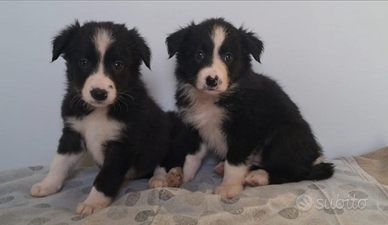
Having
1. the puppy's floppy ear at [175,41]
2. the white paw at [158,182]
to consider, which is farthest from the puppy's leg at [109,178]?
the puppy's floppy ear at [175,41]

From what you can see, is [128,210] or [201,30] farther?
[201,30]

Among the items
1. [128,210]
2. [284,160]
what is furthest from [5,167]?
[284,160]

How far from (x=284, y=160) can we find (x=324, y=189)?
1.14 ft

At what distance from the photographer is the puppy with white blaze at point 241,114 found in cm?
247

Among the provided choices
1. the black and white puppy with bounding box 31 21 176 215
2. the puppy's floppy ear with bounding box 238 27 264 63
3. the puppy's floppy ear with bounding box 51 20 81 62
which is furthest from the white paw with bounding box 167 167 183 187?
the puppy's floppy ear with bounding box 51 20 81 62

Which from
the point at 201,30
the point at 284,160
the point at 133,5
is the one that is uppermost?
the point at 133,5

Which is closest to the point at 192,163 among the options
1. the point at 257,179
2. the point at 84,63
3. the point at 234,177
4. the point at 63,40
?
the point at 234,177

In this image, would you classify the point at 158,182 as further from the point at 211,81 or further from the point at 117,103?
the point at 211,81

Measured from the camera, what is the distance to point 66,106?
2.51 m

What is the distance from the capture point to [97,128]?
2.40 meters

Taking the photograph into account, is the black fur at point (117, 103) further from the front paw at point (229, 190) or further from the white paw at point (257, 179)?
the white paw at point (257, 179)

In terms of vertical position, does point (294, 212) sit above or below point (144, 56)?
below

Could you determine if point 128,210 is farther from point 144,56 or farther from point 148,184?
point 144,56

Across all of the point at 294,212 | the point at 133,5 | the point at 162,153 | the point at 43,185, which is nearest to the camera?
the point at 294,212
